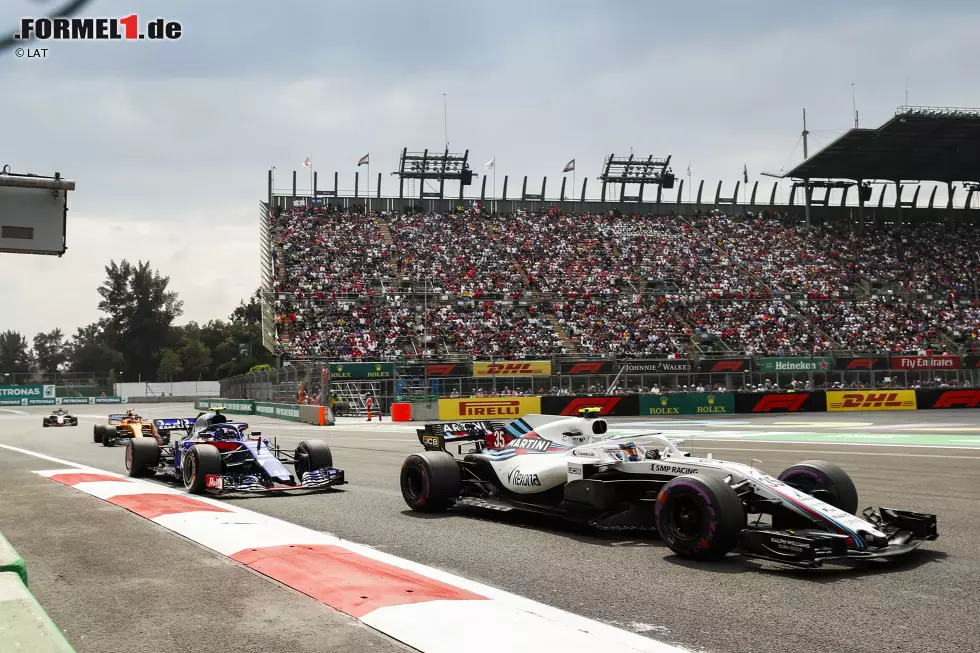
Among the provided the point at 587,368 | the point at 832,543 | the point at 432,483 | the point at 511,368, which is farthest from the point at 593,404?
the point at 832,543

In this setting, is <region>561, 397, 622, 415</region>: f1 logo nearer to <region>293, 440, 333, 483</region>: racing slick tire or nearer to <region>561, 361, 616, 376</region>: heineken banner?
<region>561, 361, 616, 376</region>: heineken banner

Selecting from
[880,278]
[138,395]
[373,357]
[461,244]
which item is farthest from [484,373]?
[138,395]

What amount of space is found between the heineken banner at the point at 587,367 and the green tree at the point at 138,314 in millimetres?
71051

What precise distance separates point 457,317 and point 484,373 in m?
8.88

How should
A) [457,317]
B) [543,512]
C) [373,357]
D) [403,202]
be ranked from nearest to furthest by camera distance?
[543,512]
[373,357]
[457,317]
[403,202]

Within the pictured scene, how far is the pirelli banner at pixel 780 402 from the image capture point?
118 feet

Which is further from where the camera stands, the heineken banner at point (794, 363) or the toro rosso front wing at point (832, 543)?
the heineken banner at point (794, 363)

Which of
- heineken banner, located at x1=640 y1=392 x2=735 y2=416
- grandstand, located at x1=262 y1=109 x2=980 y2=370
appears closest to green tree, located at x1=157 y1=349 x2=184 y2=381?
grandstand, located at x1=262 y1=109 x2=980 y2=370

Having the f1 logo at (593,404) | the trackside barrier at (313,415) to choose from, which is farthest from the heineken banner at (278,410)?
the f1 logo at (593,404)

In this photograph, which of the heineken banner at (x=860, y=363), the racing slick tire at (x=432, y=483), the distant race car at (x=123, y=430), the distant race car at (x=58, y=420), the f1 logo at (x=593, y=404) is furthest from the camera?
the heineken banner at (x=860, y=363)

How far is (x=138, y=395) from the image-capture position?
253 feet

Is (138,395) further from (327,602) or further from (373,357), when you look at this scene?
(327,602)

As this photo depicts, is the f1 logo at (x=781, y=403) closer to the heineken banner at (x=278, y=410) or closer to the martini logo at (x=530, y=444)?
the heineken banner at (x=278, y=410)

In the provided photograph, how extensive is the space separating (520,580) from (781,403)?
32.0 m
